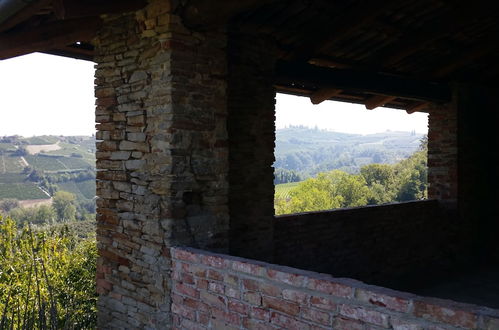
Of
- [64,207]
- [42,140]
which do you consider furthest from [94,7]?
[42,140]

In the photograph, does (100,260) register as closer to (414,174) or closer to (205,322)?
(205,322)

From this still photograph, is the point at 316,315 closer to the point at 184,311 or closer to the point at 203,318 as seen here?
the point at 203,318

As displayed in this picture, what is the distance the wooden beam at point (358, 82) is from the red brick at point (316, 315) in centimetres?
300

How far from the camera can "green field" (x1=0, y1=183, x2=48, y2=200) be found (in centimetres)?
6250

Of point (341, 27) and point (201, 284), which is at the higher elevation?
point (341, 27)

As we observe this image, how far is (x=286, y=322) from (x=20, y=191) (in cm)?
6830

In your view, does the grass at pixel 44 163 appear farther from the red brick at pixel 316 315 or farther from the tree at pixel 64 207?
the red brick at pixel 316 315

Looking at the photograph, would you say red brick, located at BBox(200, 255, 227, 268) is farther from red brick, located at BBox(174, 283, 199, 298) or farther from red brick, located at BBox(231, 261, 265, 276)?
red brick, located at BBox(174, 283, 199, 298)

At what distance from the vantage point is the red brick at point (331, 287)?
2512mm

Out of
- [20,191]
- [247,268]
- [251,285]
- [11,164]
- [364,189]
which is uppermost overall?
[247,268]

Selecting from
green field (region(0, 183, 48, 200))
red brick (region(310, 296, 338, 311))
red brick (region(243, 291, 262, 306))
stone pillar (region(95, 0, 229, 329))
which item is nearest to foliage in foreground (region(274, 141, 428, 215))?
green field (region(0, 183, 48, 200))

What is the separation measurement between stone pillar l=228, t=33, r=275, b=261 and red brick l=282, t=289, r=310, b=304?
6.24 feet

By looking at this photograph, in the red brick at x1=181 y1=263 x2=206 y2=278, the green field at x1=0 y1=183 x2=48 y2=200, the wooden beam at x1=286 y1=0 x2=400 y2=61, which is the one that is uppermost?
the wooden beam at x1=286 y1=0 x2=400 y2=61

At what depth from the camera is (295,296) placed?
274 cm
